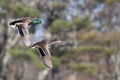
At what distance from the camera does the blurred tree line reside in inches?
821

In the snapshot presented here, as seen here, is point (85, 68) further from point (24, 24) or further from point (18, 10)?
point (24, 24)

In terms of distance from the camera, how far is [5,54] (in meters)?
22.6

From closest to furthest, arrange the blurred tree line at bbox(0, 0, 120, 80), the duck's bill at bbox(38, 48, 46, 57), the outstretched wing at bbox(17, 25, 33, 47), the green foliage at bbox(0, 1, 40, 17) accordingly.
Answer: the outstretched wing at bbox(17, 25, 33, 47)
the duck's bill at bbox(38, 48, 46, 57)
the green foliage at bbox(0, 1, 40, 17)
the blurred tree line at bbox(0, 0, 120, 80)

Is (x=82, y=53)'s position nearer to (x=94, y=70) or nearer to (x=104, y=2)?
(x=94, y=70)

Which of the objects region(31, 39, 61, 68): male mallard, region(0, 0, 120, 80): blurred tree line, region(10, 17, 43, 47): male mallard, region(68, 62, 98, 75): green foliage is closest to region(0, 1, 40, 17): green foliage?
region(0, 0, 120, 80): blurred tree line

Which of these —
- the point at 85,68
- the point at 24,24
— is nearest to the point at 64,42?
the point at 85,68

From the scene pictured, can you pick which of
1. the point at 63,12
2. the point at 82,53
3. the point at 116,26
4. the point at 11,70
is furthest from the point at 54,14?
the point at 116,26

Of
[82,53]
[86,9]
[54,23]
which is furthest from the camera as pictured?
[86,9]

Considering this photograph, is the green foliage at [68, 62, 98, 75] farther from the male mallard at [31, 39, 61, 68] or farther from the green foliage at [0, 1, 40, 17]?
the male mallard at [31, 39, 61, 68]

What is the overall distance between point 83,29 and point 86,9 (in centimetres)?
334

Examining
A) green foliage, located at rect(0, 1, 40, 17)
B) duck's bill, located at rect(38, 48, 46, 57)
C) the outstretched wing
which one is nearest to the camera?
the outstretched wing

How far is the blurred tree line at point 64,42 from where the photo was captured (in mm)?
20844

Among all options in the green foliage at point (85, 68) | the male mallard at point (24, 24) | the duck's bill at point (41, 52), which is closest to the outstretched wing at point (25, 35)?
the male mallard at point (24, 24)

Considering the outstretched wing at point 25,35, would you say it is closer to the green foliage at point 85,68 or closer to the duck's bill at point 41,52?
the duck's bill at point 41,52
